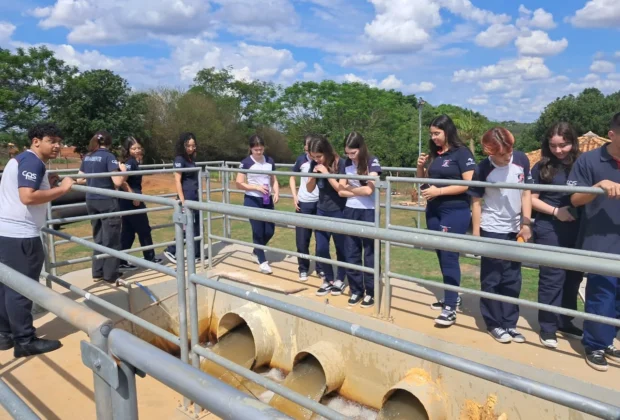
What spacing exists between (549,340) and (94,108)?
102 ft

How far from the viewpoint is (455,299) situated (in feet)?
14.5

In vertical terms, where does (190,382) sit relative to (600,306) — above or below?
above

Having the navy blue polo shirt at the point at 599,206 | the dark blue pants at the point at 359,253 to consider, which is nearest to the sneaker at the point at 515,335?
the navy blue polo shirt at the point at 599,206

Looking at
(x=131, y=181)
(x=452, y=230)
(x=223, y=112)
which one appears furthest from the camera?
(x=223, y=112)

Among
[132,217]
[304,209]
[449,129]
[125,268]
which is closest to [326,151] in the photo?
[304,209]

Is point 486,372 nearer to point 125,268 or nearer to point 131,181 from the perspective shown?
point 125,268

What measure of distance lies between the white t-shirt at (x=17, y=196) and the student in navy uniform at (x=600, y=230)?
3854 mm

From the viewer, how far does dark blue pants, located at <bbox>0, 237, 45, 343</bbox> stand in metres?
3.75

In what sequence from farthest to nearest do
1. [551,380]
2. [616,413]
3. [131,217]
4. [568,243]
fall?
[131,217] < [568,243] < [551,380] < [616,413]

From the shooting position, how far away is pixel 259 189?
6.00 m

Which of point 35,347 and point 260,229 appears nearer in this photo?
point 35,347

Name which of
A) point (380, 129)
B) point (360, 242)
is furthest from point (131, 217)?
point (380, 129)

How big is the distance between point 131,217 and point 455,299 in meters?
3.96

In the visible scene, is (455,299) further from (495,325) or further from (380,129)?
(380,129)
